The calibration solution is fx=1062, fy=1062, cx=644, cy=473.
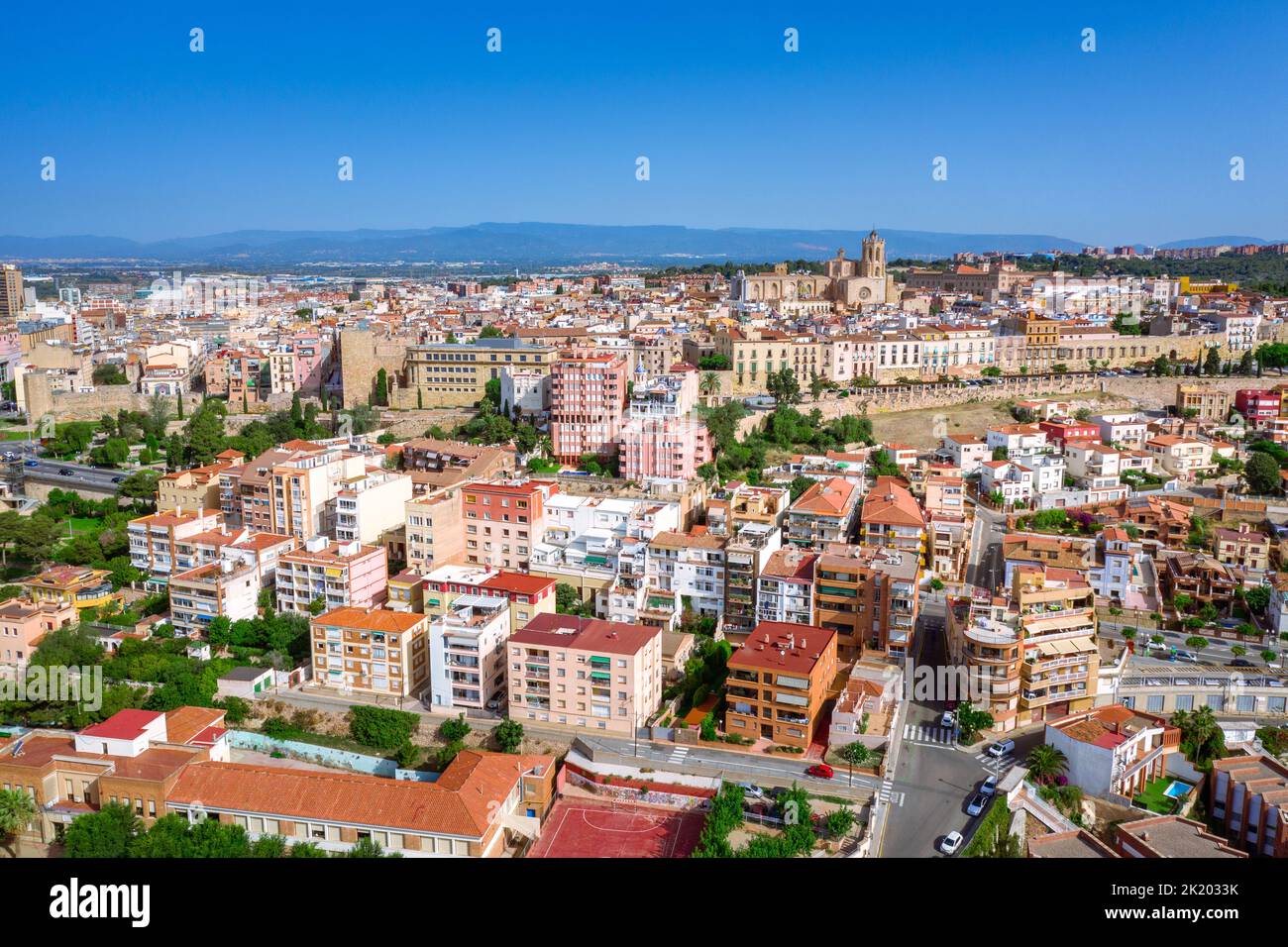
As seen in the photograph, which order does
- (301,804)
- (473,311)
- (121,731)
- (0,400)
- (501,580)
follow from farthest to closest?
(473,311), (0,400), (501,580), (121,731), (301,804)

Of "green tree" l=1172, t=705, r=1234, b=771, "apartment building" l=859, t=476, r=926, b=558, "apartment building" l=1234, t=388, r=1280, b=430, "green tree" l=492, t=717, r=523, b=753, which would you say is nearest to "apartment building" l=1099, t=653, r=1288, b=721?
"green tree" l=1172, t=705, r=1234, b=771

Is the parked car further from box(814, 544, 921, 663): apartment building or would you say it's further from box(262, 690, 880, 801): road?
box(814, 544, 921, 663): apartment building

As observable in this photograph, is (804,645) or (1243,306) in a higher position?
(1243,306)

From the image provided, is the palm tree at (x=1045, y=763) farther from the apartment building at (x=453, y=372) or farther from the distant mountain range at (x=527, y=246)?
the distant mountain range at (x=527, y=246)
